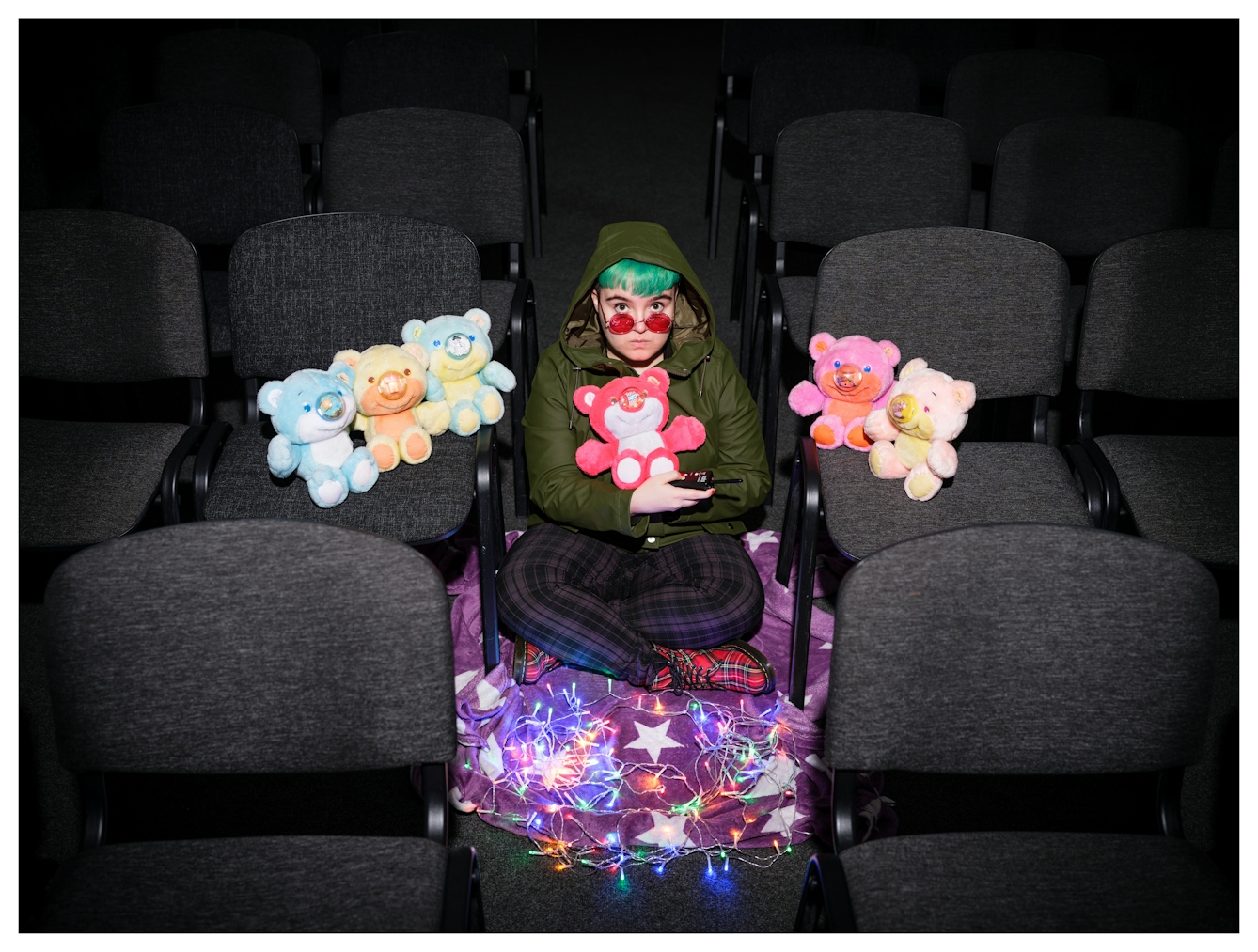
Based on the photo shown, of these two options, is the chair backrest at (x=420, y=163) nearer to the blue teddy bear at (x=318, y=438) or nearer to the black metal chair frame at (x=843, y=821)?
the blue teddy bear at (x=318, y=438)

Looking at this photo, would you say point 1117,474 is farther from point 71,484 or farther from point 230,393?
point 230,393

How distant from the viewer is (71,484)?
2115 mm

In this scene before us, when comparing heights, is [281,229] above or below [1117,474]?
above

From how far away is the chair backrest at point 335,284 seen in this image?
2.29 m

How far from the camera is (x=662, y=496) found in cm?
207

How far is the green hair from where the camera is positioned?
6.96ft

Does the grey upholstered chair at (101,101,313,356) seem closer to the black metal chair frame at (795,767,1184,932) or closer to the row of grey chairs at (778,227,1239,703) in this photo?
the row of grey chairs at (778,227,1239,703)

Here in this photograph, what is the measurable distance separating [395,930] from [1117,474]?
1776 millimetres

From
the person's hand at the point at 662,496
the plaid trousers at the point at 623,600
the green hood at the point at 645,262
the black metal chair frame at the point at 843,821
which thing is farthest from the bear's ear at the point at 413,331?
the black metal chair frame at the point at 843,821

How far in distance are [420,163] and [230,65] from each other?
1177 millimetres

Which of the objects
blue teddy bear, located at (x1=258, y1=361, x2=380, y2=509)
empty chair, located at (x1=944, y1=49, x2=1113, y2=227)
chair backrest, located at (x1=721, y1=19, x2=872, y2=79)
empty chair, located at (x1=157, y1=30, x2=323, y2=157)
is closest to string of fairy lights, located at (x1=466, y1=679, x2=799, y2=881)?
blue teddy bear, located at (x1=258, y1=361, x2=380, y2=509)

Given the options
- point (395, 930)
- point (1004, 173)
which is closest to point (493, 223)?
point (1004, 173)

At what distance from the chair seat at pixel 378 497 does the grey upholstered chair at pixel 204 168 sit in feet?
2.71

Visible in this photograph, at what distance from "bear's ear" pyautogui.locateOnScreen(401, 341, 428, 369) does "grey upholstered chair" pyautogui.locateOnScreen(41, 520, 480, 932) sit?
89cm
